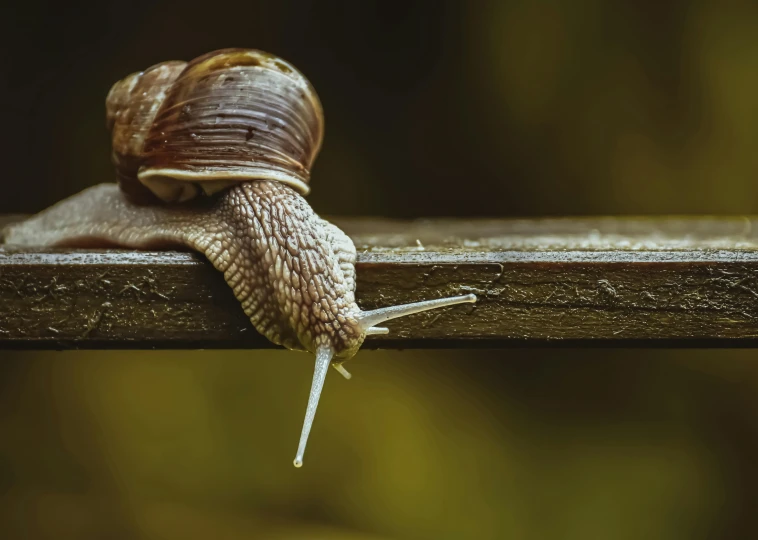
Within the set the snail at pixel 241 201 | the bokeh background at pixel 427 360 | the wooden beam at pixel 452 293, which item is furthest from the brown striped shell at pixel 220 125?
the bokeh background at pixel 427 360

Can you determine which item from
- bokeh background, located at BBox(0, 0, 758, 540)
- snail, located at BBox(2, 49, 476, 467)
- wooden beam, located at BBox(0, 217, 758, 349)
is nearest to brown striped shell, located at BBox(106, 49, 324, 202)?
snail, located at BBox(2, 49, 476, 467)

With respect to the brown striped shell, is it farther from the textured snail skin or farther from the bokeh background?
the bokeh background

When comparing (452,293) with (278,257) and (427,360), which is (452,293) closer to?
(278,257)

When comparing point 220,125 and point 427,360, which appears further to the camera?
point 427,360

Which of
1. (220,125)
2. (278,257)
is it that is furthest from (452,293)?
(220,125)

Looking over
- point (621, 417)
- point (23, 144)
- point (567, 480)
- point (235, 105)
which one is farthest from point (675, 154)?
point (23, 144)

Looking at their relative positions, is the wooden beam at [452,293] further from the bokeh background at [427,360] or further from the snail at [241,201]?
the bokeh background at [427,360]

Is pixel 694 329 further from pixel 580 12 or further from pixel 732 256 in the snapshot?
pixel 580 12
